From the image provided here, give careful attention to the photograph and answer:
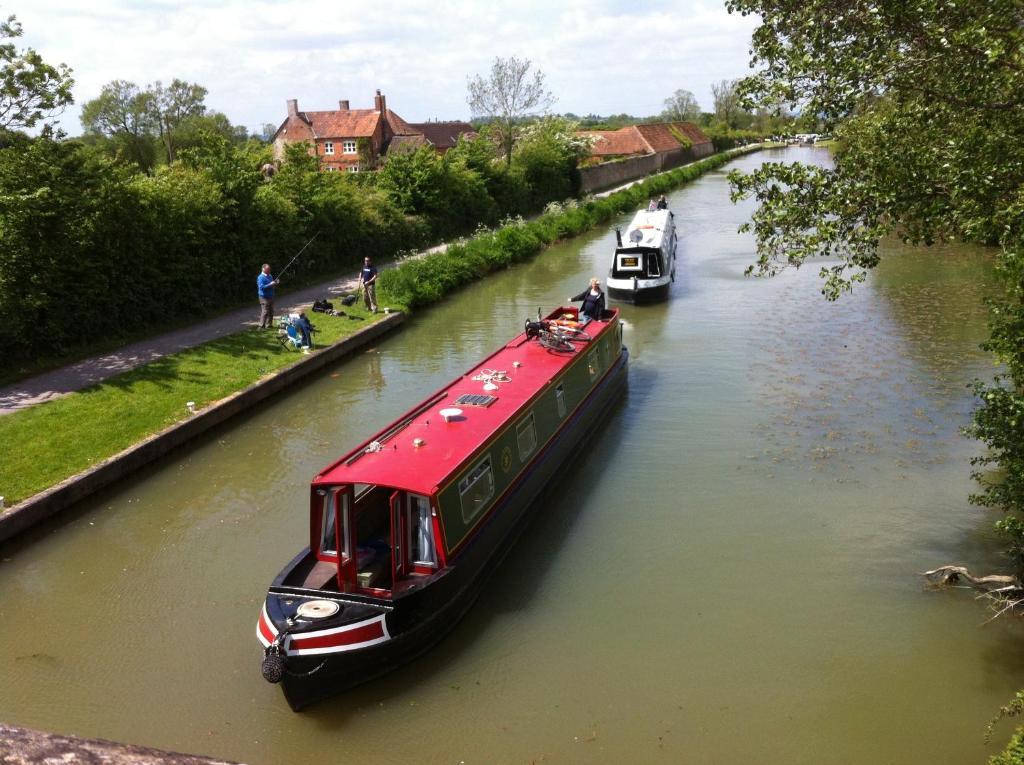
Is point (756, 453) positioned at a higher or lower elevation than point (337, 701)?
higher

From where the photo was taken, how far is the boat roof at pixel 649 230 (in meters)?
22.0

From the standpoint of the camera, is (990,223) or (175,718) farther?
(175,718)

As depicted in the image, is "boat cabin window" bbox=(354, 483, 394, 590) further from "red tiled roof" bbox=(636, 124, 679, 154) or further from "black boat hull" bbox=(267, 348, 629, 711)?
"red tiled roof" bbox=(636, 124, 679, 154)

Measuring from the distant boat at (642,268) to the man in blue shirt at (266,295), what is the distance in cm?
880

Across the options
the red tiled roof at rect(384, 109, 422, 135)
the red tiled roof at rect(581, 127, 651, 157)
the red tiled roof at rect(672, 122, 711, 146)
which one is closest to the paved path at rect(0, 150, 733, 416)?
the red tiled roof at rect(384, 109, 422, 135)

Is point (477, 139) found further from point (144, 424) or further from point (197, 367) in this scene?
point (144, 424)

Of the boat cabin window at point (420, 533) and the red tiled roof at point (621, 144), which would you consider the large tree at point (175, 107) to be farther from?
the boat cabin window at point (420, 533)

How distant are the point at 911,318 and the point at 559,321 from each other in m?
9.45

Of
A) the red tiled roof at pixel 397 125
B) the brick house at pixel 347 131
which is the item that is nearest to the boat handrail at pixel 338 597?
the brick house at pixel 347 131

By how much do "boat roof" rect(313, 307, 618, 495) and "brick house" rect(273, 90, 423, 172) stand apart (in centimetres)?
4740

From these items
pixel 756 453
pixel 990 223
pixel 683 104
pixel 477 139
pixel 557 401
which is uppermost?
pixel 683 104

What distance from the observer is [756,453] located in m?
11.5

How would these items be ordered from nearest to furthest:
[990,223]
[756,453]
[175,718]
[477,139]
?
[990,223] < [175,718] < [756,453] < [477,139]

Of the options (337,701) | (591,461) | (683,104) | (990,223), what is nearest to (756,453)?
(591,461)
